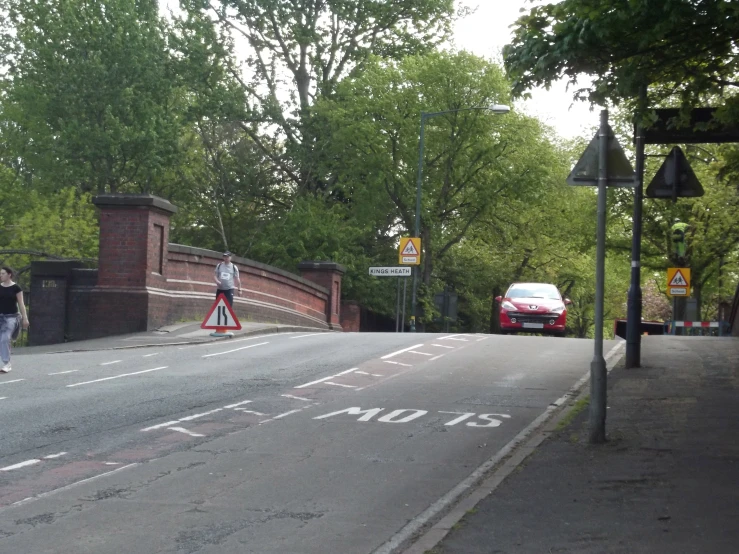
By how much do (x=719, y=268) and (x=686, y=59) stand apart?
109 ft

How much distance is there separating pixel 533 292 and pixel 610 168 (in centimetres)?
1964

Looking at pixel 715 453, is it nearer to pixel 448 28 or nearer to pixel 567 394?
pixel 567 394

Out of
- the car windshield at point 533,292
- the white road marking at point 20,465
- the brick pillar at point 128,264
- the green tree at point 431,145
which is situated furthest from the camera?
the green tree at point 431,145

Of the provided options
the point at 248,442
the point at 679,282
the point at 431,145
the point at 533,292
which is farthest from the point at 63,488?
the point at 431,145

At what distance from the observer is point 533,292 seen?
29875 mm

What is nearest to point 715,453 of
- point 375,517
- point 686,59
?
point 375,517

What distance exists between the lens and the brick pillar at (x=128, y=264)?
80.3 feet

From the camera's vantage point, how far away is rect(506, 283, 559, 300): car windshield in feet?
97.2

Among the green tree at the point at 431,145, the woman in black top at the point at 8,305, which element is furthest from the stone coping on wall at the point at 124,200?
the green tree at the point at 431,145

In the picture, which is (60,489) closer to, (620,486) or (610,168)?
(620,486)

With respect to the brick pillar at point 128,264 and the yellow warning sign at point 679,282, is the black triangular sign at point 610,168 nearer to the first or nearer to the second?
the brick pillar at point 128,264

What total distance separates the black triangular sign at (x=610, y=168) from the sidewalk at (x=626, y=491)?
7.88 feet

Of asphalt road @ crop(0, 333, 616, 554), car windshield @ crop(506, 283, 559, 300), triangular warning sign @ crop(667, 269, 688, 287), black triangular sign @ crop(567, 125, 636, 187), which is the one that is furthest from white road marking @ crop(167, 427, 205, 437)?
triangular warning sign @ crop(667, 269, 688, 287)

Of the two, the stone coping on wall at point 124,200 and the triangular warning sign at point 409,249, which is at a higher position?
the stone coping on wall at point 124,200
